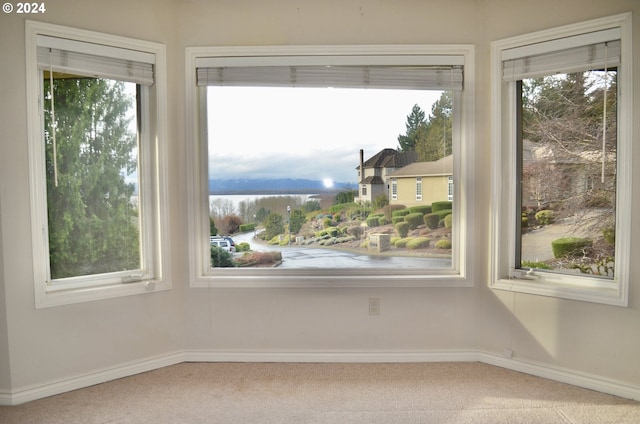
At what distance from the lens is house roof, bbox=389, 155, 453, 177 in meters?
3.49

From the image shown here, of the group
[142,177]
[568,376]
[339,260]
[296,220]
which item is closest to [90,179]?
[142,177]

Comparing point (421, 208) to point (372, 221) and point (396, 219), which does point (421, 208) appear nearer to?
point (396, 219)

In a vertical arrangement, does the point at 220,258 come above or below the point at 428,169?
below

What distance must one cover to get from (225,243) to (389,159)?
1352 millimetres

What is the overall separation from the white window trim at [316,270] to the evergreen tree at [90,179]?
428 millimetres

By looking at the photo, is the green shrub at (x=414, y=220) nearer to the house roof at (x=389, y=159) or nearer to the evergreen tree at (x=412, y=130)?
the house roof at (x=389, y=159)

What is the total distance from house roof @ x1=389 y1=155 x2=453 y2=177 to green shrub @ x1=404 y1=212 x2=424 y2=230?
29cm

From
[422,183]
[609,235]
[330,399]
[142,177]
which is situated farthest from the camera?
[422,183]

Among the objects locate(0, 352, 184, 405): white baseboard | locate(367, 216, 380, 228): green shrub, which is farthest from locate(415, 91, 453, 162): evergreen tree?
locate(0, 352, 184, 405): white baseboard

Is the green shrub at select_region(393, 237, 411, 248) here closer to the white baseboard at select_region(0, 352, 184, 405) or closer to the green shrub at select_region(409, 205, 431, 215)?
the green shrub at select_region(409, 205, 431, 215)

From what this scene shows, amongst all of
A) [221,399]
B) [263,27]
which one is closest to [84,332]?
[221,399]

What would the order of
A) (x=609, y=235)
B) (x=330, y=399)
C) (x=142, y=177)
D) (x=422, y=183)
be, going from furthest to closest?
(x=422, y=183), (x=142, y=177), (x=609, y=235), (x=330, y=399)

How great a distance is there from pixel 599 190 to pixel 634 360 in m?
1.03

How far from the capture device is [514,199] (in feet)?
11.0
